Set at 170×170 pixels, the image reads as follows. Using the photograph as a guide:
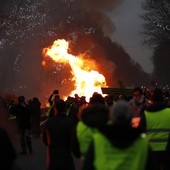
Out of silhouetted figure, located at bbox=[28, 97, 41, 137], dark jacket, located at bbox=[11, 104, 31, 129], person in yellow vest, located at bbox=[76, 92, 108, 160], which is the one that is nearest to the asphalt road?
dark jacket, located at bbox=[11, 104, 31, 129]

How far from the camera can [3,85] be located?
77.3 m

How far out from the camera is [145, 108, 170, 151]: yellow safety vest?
888cm

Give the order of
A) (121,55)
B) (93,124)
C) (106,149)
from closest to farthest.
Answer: (106,149), (93,124), (121,55)

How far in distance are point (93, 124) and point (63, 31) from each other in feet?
205

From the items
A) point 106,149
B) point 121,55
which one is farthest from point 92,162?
point 121,55

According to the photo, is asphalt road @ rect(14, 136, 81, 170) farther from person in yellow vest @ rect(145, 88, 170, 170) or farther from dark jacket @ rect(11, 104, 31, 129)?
person in yellow vest @ rect(145, 88, 170, 170)

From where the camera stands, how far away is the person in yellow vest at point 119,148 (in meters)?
5.89

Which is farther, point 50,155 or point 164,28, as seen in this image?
point 164,28

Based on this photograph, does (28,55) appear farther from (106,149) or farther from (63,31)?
(106,149)

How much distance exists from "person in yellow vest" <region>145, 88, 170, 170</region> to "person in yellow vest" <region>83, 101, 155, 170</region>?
2.85 meters

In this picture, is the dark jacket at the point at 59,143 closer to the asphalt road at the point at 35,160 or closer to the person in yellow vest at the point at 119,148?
the person in yellow vest at the point at 119,148

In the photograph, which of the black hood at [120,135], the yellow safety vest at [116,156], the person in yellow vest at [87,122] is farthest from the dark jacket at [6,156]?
the person in yellow vest at [87,122]

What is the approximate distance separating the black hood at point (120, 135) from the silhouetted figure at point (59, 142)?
11.0 ft

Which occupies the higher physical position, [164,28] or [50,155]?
[164,28]
